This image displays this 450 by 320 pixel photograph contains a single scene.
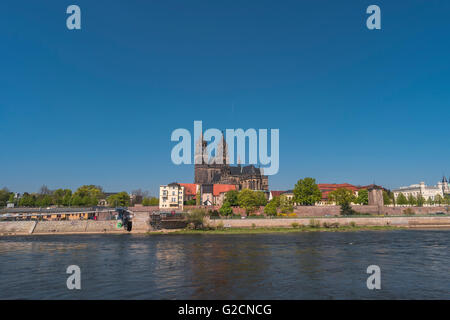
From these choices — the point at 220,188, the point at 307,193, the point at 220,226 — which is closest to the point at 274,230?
the point at 220,226

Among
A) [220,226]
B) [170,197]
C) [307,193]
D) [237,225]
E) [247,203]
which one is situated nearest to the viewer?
[220,226]

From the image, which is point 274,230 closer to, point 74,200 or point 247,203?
point 247,203

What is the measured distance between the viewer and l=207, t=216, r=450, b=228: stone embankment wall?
6931 cm

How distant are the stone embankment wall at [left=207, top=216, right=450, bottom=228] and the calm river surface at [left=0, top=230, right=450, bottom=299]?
109 ft

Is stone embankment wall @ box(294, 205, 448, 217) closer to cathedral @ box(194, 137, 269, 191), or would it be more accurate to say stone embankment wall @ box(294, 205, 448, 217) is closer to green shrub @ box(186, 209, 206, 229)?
green shrub @ box(186, 209, 206, 229)

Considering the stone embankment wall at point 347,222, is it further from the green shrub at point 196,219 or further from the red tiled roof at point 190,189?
the red tiled roof at point 190,189

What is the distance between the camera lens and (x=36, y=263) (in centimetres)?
2969

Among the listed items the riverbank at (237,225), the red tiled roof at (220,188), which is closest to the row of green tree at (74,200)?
the red tiled roof at (220,188)

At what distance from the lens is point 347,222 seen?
235 feet

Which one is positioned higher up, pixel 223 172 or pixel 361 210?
pixel 223 172

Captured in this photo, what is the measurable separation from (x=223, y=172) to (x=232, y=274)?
446 ft

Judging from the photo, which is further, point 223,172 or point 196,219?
point 223,172

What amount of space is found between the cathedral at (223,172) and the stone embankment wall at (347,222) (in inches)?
2859

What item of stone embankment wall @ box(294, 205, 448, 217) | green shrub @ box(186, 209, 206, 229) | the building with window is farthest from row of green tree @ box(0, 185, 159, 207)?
stone embankment wall @ box(294, 205, 448, 217)
